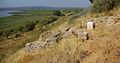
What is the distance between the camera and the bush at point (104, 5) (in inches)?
561

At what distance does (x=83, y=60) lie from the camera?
5.98 m

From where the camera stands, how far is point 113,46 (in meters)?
6.02

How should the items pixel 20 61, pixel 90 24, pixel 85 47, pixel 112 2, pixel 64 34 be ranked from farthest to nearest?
1. pixel 112 2
2. pixel 64 34
3. pixel 90 24
4. pixel 20 61
5. pixel 85 47

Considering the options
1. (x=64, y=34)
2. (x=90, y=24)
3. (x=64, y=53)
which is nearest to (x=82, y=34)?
(x=90, y=24)

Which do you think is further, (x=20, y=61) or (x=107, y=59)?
(x=20, y=61)

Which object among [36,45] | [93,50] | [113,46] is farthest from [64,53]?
[36,45]

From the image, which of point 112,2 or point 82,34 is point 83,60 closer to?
point 82,34

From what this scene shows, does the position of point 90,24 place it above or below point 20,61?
above

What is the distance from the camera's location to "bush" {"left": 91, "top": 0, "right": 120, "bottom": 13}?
14.3m

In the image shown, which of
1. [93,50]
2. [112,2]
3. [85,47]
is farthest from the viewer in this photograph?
[112,2]

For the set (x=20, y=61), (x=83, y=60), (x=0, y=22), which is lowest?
(x=0, y=22)

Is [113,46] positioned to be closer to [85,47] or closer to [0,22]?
[85,47]

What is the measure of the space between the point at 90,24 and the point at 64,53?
11.3ft

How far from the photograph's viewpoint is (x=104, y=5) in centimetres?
1472
